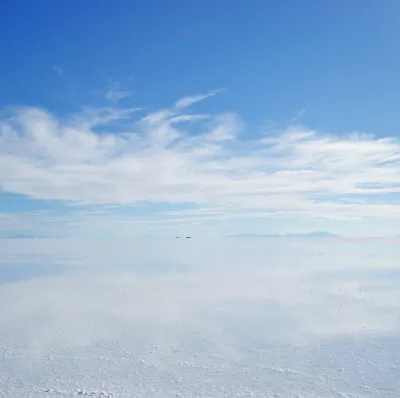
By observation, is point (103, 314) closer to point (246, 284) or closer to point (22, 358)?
point (22, 358)

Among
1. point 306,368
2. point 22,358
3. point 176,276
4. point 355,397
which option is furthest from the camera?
point 176,276

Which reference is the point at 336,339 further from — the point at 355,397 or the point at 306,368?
the point at 355,397


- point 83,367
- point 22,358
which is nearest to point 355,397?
point 83,367

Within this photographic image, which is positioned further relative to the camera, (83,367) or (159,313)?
(159,313)

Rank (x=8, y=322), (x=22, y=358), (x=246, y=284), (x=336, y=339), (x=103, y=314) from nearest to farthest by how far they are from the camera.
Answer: (x=22, y=358)
(x=336, y=339)
(x=8, y=322)
(x=103, y=314)
(x=246, y=284)

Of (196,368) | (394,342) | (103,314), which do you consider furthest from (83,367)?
(394,342)

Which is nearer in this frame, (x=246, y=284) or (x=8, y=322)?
(x=8, y=322)
